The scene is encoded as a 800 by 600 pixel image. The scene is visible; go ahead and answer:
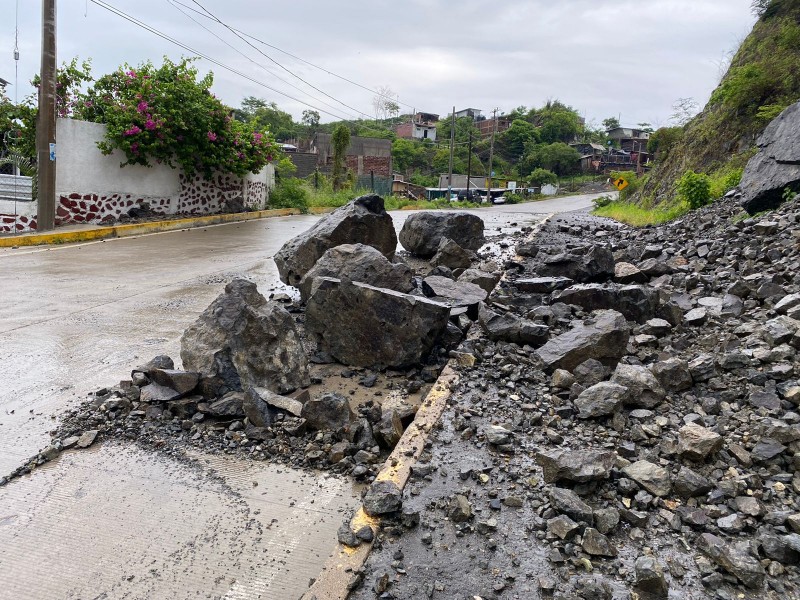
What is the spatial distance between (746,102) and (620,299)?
14404 mm

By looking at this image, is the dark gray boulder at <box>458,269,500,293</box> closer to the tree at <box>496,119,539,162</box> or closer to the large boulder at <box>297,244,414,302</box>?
the large boulder at <box>297,244,414,302</box>

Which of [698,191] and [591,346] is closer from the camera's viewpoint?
[591,346]

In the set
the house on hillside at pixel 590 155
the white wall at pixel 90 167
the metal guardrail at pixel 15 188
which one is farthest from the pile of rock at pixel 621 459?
the house on hillside at pixel 590 155

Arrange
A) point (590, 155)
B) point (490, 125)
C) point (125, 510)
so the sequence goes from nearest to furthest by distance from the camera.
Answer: point (125, 510) < point (590, 155) < point (490, 125)

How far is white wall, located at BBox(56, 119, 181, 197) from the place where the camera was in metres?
13.8

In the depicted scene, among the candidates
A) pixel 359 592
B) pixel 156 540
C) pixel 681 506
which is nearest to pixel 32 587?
pixel 156 540

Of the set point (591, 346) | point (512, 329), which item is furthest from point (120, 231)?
point (591, 346)

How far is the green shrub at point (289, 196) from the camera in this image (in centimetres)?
2189

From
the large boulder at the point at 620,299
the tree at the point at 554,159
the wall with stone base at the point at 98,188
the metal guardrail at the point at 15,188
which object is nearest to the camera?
the large boulder at the point at 620,299

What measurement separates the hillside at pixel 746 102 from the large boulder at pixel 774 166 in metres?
2.65

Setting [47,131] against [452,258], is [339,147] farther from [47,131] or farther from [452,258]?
[452,258]

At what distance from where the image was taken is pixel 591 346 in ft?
12.6

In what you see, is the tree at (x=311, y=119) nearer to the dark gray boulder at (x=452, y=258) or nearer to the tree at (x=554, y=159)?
the tree at (x=554, y=159)

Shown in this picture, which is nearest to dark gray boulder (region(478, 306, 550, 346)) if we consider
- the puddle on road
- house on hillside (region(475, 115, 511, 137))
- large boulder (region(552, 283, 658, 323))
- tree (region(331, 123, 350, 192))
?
large boulder (region(552, 283, 658, 323))
